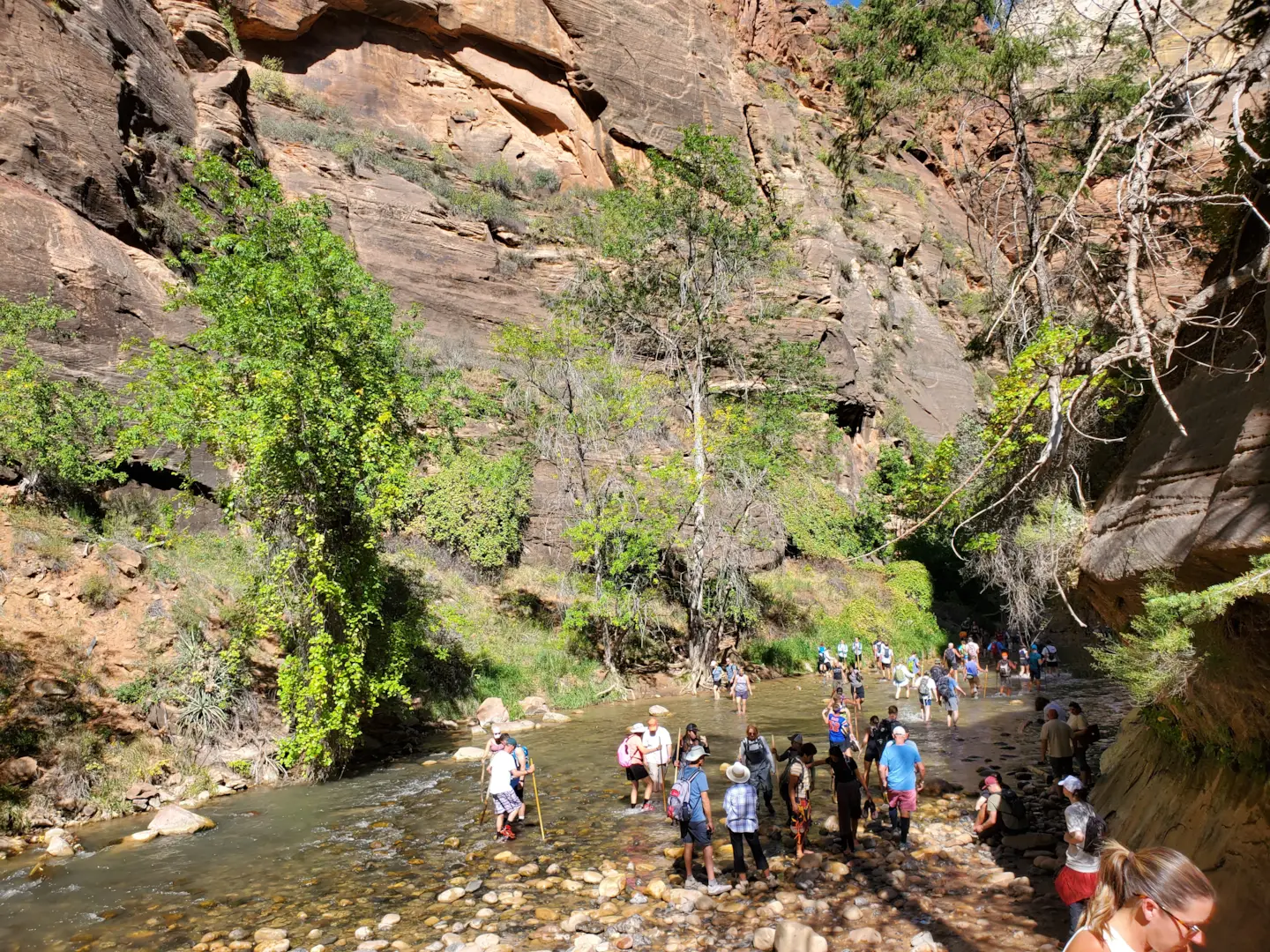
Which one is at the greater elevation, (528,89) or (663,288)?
(528,89)

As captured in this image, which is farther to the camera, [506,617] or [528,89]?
[528,89]

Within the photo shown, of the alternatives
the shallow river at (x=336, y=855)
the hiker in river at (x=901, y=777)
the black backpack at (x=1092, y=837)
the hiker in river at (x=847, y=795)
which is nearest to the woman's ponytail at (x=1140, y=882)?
the black backpack at (x=1092, y=837)

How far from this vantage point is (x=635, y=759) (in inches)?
444

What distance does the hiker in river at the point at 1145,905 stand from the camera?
2.32 metres

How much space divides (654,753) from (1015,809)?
524cm

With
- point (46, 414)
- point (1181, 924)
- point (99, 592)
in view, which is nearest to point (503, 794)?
point (1181, 924)

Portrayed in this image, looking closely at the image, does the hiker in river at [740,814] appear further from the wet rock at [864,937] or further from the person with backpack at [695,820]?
the wet rock at [864,937]

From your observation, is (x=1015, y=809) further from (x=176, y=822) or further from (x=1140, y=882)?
(x=176, y=822)

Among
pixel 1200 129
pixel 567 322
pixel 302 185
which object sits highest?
pixel 302 185

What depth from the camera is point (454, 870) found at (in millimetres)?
8859

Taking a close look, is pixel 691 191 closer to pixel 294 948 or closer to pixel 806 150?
pixel 294 948

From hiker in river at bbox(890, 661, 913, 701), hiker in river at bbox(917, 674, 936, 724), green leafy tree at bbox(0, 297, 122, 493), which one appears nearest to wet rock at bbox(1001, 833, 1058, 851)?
hiker in river at bbox(917, 674, 936, 724)

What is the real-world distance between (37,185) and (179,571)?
12467 millimetres

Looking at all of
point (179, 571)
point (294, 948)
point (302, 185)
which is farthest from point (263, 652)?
point (302, 185)
